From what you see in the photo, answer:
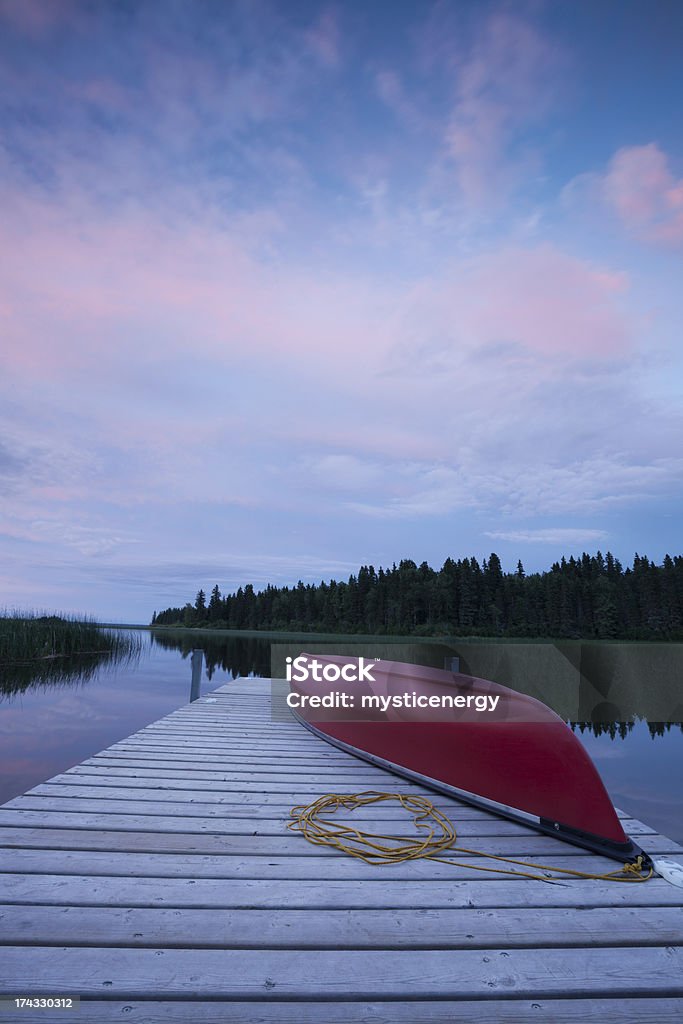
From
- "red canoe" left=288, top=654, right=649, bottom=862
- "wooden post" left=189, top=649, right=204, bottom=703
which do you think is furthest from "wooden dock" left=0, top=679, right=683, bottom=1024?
"wooden post" left=189, top=649, right=204, bottom=703

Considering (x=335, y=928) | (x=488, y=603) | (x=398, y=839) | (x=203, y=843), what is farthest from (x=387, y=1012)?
(x=488, y=603)

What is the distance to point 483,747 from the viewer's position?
3.37 meters

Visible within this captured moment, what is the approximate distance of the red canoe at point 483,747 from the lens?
2859 mm

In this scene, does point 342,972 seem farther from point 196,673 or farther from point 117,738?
point 117,738

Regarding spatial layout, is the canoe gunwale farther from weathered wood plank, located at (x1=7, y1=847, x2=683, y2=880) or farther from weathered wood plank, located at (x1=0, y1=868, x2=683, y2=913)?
weathered wood plank, located at (x1=0, y1=868, x2=683, y2=913)

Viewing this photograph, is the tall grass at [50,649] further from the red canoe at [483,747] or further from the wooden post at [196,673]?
the red canoe at [483,747]

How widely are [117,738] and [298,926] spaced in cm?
839

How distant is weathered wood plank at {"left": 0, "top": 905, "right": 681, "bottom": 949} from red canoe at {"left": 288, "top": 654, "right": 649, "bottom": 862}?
0.73 m

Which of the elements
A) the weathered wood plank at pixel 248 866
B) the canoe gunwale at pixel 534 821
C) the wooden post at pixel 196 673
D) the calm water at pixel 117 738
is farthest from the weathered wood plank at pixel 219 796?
the wooden post at pixel 196 673

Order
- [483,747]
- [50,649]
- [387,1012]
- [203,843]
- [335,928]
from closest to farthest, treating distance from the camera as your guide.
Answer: [387,1012]
[335,928]
[203,843]
[483,747]
[50,649]

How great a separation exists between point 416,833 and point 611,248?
1111 centimetres

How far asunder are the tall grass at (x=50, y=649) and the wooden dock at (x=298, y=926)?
12154 mm

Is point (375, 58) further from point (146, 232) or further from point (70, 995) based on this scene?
point (70, 995)

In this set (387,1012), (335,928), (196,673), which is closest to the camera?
(387,1012)
